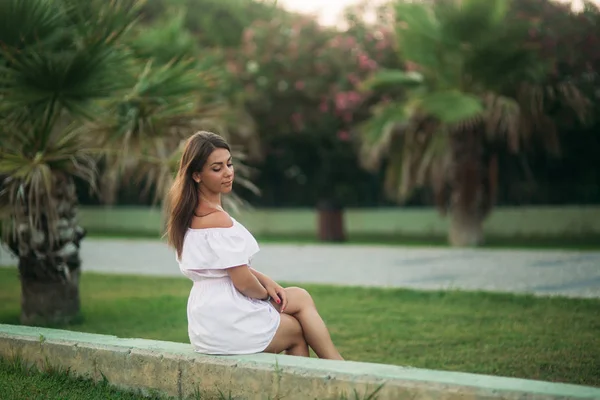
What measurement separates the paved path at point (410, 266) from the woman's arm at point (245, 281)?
5143 millimetres

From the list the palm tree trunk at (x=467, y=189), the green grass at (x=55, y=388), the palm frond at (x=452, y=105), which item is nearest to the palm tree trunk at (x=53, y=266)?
the green grass at (x=55, y=388)

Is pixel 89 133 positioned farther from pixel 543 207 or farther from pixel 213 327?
pixel 543 207

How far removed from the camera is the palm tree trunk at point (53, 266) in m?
7.72

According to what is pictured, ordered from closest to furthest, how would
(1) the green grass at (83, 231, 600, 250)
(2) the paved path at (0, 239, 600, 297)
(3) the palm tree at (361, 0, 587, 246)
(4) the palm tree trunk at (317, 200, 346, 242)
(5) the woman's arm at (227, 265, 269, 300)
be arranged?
(5) the woman's arm at (227, 265, 269, 300), (2) the paved path at (0, 239, 600, 297), (3) the palm tree at (361, 0, 587, 246), (1) the green grass at (83, 231, 600, 250), (4) the palm tree trunk at (317, 200, 346, 242)

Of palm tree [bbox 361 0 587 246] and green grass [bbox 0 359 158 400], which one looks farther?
palm tree [bbox 361 0 587 246]

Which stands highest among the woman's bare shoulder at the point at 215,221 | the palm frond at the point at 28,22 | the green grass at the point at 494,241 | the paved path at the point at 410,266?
the palm frond at the point at 28,22

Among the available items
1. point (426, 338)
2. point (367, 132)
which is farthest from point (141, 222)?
point (426, 338)

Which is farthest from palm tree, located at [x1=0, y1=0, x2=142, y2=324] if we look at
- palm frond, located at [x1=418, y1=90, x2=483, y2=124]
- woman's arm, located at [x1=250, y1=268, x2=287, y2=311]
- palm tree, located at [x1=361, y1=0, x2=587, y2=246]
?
palm tree, located at [x1=361, y1=0, x2=587, y2=246]

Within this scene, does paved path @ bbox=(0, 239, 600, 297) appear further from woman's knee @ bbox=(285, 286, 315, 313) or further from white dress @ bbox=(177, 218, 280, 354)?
white dress @ bbox=(177, 218, 280, 354)

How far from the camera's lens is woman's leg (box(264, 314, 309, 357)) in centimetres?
464

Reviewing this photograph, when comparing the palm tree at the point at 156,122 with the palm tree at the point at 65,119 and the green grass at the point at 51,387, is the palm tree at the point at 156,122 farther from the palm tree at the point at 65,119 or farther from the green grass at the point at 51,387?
the green grass at the point at 51,387

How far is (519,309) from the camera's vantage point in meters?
8.12

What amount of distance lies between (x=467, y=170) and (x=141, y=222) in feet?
39.3

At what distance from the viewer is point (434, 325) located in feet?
24.5
